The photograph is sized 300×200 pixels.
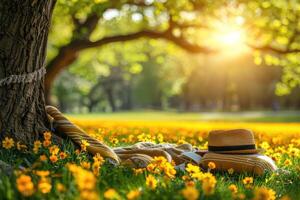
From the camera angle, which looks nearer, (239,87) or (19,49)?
(19,49)

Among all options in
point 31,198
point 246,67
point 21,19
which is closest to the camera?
point 31,198

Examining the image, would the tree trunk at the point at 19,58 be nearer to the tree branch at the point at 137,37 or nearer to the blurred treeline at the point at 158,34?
the blurred treeline at the point at 158,34

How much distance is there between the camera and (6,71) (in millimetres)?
5473

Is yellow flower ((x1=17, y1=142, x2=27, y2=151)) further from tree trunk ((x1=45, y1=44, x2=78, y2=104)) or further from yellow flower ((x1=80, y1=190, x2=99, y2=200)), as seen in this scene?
tree trunk ((x1=45, y1=44, x2=78, y2=104))

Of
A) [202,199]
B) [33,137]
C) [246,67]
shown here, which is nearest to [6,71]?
[33,137]

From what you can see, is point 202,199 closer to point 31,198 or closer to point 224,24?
point 31,198

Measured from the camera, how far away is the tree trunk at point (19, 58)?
17.9 ft

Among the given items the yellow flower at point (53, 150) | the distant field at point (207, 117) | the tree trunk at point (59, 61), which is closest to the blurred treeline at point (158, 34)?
the tree trunk at point (59, 61)

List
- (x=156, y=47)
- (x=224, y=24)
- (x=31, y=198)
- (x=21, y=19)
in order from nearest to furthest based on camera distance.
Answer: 1. (x=31, y=198)
2. (x=21, y=19)
3. (x=224, y=24)
4. (x=156, y=47)

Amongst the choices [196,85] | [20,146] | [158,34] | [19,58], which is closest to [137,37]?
[158,34]

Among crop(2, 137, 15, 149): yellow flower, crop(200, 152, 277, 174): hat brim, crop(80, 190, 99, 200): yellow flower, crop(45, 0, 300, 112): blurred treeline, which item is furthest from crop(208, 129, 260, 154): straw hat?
crop(45, 0, 300, 112): blurred treeline

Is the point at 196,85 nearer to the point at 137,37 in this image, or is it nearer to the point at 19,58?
the point at 137,37

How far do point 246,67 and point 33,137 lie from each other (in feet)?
205

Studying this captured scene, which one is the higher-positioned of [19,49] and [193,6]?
[193,6]
